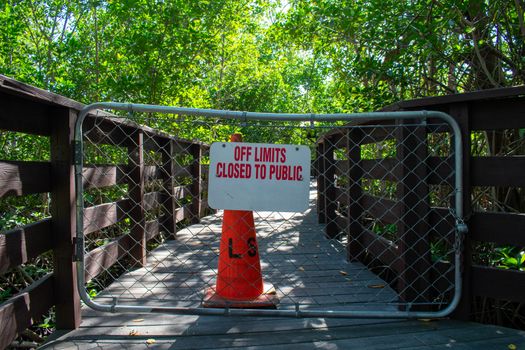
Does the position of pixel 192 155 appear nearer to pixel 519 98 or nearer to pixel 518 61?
pixel 518 61

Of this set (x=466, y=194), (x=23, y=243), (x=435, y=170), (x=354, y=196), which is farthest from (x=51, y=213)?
(x=354, y=196)

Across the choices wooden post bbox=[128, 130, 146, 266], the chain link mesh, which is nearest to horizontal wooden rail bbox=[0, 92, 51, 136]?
the chain link mesh

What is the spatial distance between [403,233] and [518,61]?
8.30 feet

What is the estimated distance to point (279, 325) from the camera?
262 cm

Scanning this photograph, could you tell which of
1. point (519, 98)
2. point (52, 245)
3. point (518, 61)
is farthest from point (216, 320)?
point (518, 61)

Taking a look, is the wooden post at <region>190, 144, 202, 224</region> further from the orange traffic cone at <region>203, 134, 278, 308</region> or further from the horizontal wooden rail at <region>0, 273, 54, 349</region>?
the horizontal wooden rail at <region>0, 273, 54, 349</region>

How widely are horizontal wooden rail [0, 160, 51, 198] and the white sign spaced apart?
101 cm

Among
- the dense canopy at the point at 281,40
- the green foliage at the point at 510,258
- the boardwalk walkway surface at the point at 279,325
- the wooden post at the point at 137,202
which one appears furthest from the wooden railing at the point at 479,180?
the wooden post at the point at 137,202

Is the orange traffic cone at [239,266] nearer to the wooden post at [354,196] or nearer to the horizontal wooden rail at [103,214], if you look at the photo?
the horizontal wooden rail at [103,214]

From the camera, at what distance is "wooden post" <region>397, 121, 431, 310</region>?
2.78 m

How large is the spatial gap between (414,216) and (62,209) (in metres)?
2.38

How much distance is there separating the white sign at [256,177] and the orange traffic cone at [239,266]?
0.55 m

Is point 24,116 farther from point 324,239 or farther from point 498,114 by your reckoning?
point 324,239

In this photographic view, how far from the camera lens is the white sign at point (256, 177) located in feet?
8.37
